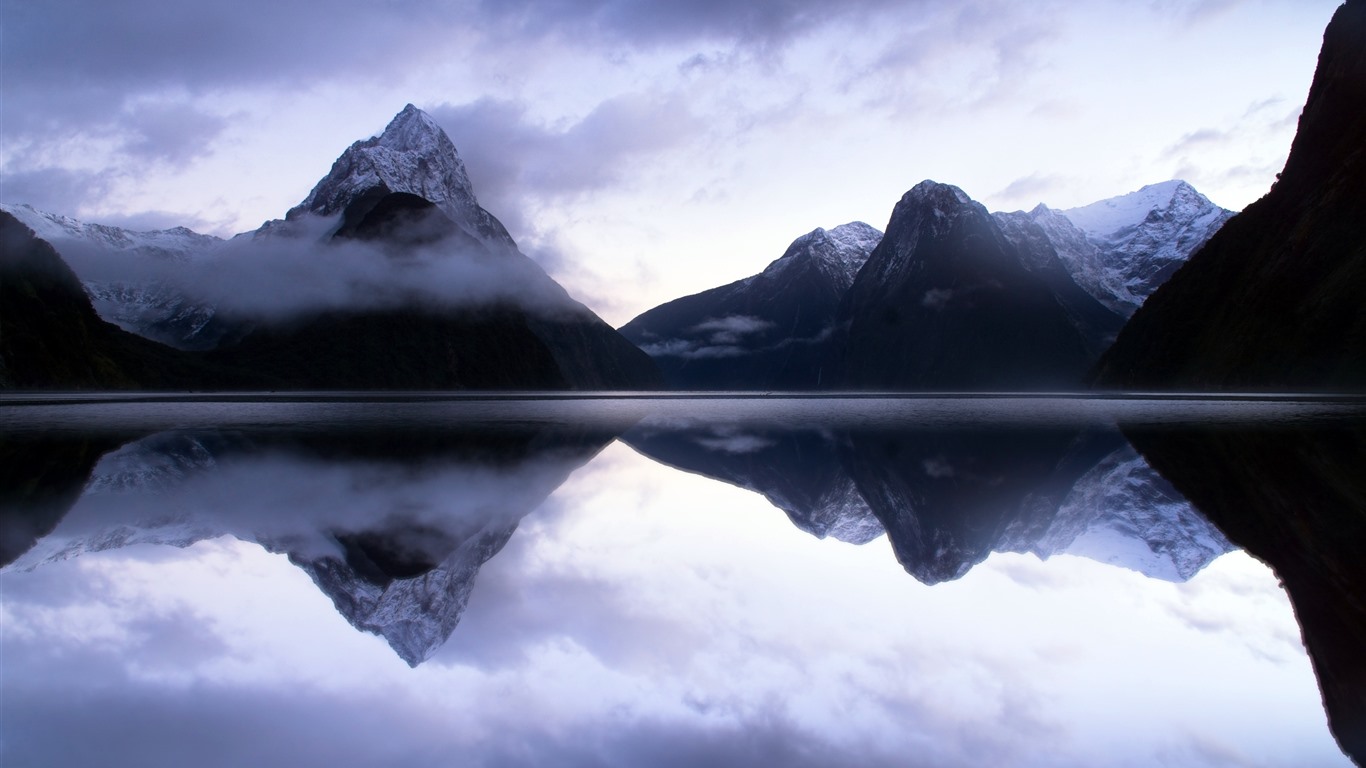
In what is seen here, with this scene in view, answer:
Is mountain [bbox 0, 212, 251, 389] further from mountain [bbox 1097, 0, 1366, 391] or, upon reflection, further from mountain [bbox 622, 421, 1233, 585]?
mountain [bbox 1097, 0, 1366, 391]

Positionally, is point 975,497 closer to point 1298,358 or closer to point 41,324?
point 1298,358

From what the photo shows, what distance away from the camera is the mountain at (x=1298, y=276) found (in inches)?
4973

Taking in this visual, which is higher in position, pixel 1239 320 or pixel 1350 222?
pixel 1350 222

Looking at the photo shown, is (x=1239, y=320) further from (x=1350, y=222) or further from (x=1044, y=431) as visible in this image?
(x=1044, y=431)

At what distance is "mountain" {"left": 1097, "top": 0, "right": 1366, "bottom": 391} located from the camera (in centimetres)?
12631

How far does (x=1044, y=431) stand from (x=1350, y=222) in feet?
348

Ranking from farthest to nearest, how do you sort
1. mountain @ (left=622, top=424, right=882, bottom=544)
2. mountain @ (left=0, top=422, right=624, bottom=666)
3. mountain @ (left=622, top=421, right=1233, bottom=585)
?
mountain @ (left=622, top=424, right=882, bottom=544), mountain @ (left=622, top=421, right=1233, bottom=585), mountain @ (left=0, top=422, right=624, bottom=666)

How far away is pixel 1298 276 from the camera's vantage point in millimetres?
134500

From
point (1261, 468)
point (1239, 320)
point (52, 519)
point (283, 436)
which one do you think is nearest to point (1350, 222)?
point (1239, 320)

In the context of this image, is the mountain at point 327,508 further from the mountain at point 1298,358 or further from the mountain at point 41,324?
the mountain at point 41,324

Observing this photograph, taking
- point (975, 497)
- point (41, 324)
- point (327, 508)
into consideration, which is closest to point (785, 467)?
point (975, 497)

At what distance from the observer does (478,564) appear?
59.6ft

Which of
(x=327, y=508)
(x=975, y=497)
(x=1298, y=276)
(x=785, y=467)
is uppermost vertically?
(x=1298, y=276)

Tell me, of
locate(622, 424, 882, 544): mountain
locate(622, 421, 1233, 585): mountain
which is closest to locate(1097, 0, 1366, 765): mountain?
locate(622, 421, 1233, 585): mountain
